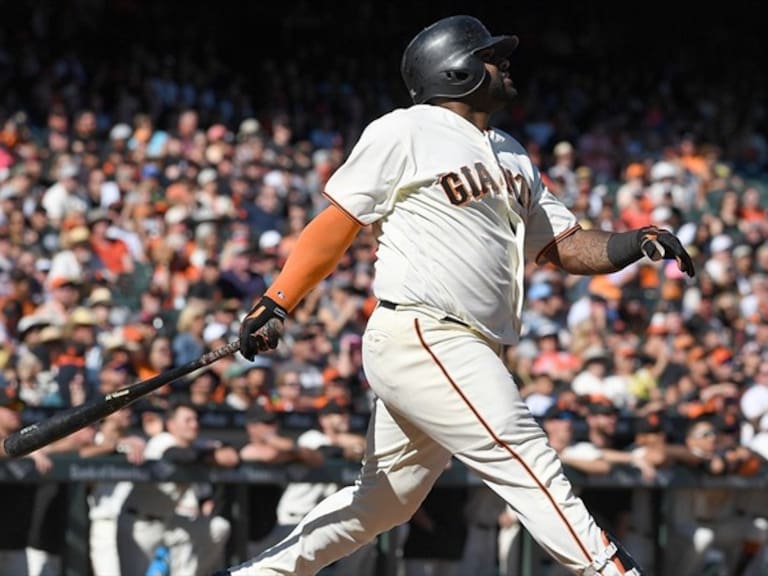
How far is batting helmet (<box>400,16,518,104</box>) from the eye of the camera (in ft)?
16.3

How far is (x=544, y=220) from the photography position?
→ 5.30 metres

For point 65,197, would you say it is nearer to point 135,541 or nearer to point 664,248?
point 135,541

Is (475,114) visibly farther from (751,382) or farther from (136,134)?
(136,134)

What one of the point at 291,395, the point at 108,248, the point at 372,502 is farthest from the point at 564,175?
the point at 372,502

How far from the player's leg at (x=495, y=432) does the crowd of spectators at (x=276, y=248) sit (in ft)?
12.9

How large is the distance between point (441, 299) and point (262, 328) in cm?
55

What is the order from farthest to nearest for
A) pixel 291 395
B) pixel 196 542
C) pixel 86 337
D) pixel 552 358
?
1. pixel 552 358
2. pixel 86 337
3. pixel 291 395
4. pixel 196 542

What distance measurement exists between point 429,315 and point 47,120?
35.5 feet

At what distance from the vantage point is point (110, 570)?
25.8ft

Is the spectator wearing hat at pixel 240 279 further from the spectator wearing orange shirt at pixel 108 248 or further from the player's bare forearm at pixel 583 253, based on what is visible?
the player's bare forearm at pixel 583 253

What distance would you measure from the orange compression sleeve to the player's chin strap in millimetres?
1176

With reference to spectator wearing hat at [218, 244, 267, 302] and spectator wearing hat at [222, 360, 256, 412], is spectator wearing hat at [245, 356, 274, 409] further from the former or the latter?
spectator wearing hat at [218, 244, 267, 302]

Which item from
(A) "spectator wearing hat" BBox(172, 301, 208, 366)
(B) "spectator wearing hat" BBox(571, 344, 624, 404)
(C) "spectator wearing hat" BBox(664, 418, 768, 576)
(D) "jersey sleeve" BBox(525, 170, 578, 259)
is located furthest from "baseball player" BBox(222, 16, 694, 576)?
(B) "spectator wearing hat" BBox(571, 344, 624, 404)

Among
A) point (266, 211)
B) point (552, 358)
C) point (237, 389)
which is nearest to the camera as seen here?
point (237, 389)
